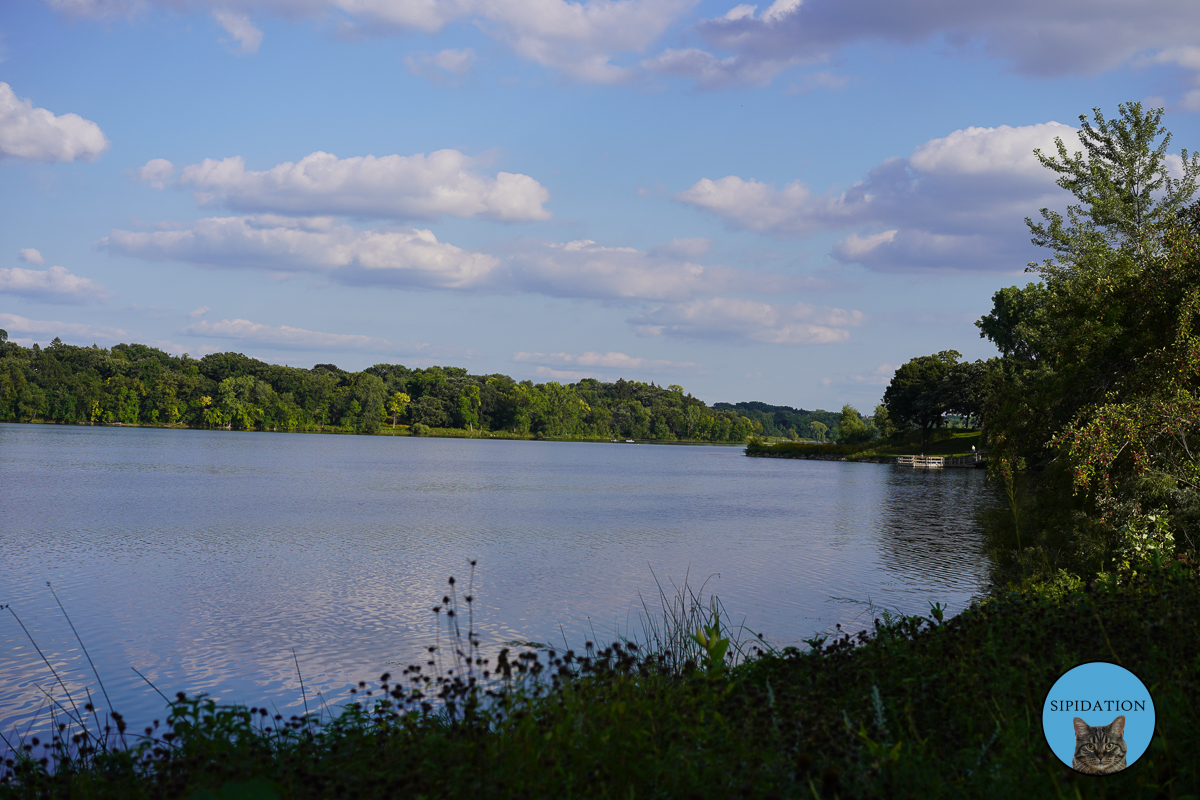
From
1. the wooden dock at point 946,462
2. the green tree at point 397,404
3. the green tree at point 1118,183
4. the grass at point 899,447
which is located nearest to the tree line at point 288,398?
the green tree at point 397,404

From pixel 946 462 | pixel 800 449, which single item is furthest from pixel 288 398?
pixel 946 462

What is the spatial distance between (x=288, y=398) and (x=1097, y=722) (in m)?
148

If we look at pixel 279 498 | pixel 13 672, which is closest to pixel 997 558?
pixel 13 672

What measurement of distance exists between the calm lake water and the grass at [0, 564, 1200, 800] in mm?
3970

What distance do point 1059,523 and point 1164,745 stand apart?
1310 cm

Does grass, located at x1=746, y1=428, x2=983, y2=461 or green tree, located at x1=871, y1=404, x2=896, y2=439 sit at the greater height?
green tree, located at x1=871, y1=404, x2=896, y2=439

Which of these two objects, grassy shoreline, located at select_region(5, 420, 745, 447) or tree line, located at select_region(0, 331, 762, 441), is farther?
grassy shoreline, located at select_region(5, 420, 745, 447)

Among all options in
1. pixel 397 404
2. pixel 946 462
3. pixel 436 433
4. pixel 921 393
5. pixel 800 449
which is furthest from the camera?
pixel 397 404

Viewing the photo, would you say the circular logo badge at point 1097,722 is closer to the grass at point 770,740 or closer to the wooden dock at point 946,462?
the grass at point 770,740

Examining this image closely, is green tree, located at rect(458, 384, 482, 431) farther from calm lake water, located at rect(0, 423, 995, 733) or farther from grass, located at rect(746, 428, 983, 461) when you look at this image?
calm lake water, located at rect(0, 423, 995, 733)

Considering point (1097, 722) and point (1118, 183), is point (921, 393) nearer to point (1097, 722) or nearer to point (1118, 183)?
point (1118, 183)

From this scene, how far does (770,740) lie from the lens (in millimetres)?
4918

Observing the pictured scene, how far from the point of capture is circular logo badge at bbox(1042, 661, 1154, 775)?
4230 millimetres

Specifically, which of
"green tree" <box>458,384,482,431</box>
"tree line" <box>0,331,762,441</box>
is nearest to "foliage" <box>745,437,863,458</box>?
"green tree" <box>458,384,482,431</box>
